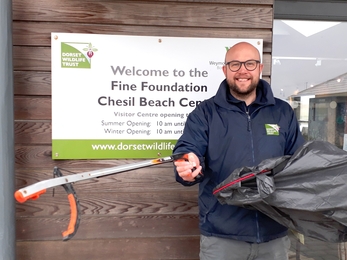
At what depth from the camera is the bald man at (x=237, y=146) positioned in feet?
6.51

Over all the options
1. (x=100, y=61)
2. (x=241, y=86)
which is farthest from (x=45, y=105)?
(x=241, y=86)

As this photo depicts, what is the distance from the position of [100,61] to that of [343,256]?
8.91ft

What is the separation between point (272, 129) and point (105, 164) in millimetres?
1206

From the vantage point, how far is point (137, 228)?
8.54ft

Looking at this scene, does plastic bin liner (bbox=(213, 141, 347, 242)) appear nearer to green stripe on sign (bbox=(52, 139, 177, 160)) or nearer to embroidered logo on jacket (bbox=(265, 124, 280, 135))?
embroidered logo on jacket (bbox=(265, 124, 280, 135))

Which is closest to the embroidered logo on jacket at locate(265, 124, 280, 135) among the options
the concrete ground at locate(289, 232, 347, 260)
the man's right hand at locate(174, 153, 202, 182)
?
the man's right hand at locate(174, 153, 202, 182)

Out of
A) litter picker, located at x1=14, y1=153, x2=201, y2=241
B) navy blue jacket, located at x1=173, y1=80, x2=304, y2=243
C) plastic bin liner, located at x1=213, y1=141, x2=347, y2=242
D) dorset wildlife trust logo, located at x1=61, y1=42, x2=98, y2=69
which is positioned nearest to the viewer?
litter picker, located at x1=14, y1=153, x2=201, y2=241

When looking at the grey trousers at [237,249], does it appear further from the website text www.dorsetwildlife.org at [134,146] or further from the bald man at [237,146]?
the website text www.dorsetwildlife.org at [134,146]

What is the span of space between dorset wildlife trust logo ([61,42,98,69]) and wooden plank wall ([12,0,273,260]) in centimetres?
11

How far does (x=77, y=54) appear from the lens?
2459 millimetres

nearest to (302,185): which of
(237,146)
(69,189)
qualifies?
(237,146)

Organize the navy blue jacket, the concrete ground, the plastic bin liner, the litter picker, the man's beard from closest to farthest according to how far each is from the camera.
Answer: the litter picker
the plastic bin liner
the navy blue jacket
the man's beard
the concrete ground

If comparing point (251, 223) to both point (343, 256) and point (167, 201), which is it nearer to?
point (167, 201)

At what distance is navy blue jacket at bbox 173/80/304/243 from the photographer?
1.98 m
